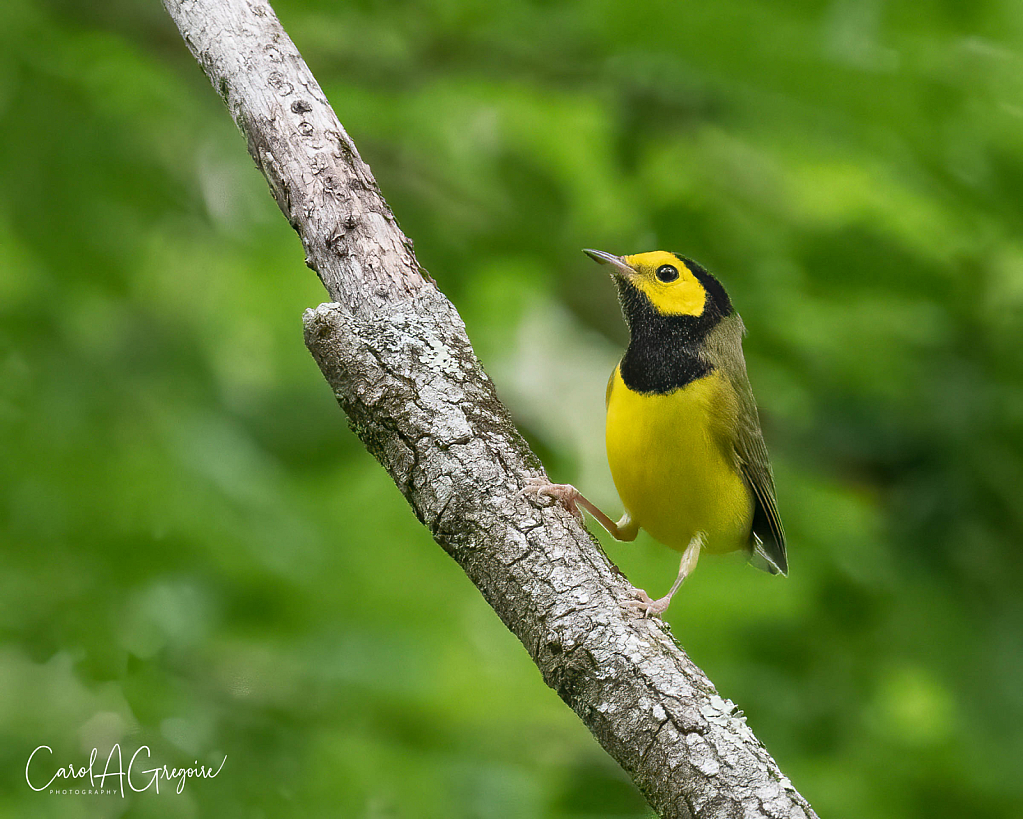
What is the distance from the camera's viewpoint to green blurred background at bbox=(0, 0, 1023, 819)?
4.37m

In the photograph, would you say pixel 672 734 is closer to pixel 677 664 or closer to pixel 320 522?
pixel 677 664

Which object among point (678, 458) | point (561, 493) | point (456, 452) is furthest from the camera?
point (678, 458)

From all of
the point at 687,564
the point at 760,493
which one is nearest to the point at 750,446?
the point at 760,493

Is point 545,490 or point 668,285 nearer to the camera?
point 545,490

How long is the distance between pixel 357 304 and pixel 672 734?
61.8 inches

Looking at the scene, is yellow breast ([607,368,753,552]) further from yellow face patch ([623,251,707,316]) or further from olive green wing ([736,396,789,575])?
yellow face patch ([623,251,707,316])

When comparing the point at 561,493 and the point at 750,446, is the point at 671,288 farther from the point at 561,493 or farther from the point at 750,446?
the point at 561,493

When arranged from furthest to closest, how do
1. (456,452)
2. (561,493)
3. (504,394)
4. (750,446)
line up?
(504,394)
(750,446)
(561,493)
(456,452)

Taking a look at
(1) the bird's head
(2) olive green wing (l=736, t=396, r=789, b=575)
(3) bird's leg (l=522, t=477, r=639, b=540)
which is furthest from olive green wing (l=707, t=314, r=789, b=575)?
(3) bird's leg (l=522, t=477, r=639, b=540)

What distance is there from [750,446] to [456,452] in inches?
90.0

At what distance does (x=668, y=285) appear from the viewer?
4719 millimetres

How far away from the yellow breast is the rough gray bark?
1422mm

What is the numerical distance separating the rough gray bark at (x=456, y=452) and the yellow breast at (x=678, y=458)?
1422mm

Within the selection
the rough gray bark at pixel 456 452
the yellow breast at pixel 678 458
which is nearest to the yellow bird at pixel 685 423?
the yellow breast at pixel 678 458
